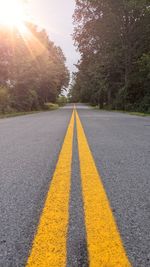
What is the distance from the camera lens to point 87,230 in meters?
1.84

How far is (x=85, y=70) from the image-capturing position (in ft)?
135

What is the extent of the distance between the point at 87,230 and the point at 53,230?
196 mm

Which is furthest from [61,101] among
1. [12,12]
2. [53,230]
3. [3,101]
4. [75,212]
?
[53,230]

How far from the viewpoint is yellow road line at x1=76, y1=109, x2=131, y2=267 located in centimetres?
150

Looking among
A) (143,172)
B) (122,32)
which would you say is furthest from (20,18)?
(143,172)

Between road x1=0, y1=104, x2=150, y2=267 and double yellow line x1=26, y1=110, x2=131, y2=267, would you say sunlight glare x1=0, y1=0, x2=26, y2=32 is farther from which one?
double yellow line x1=26, y1=110, x2=131, y2=267

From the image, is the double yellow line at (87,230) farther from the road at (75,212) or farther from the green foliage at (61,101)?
the green foliage at (61,101)

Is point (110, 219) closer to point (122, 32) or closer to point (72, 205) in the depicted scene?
point (72, 205)

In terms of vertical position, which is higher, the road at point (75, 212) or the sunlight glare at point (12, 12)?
the sunlight glare at point (12, 12)

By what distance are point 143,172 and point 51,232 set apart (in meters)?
1.86

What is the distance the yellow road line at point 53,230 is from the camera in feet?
4.94

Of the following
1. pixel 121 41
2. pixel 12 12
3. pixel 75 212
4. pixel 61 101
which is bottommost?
pixel 61 101

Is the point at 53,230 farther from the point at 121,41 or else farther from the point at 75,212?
the point at 121,41

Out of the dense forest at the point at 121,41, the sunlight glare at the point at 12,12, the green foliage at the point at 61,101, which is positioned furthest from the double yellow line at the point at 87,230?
the green foliage at the point at 61,101
